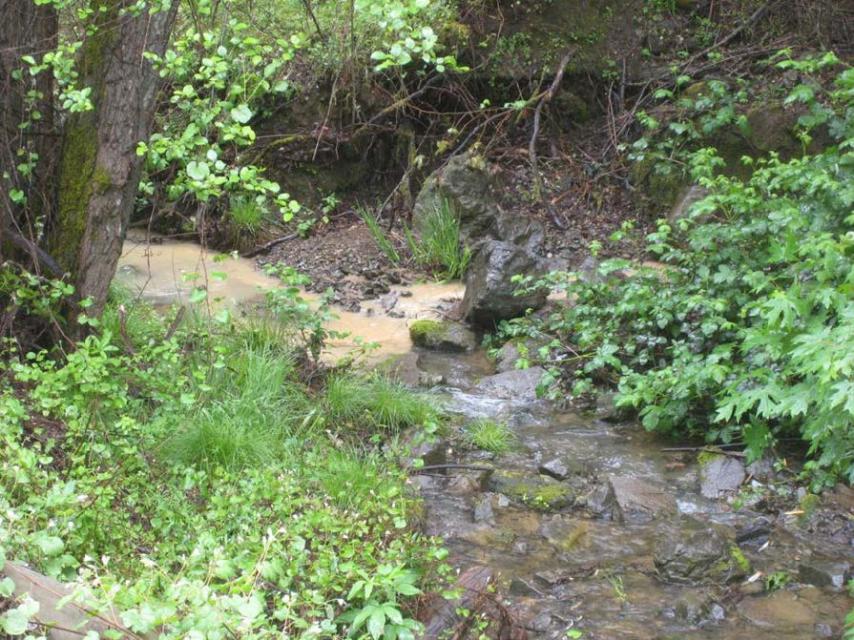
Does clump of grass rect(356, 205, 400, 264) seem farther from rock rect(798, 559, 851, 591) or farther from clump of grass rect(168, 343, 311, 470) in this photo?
rock rect(798, 559, 851, 591)

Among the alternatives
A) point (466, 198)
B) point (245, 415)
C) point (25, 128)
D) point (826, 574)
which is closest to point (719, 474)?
point (826, 574)

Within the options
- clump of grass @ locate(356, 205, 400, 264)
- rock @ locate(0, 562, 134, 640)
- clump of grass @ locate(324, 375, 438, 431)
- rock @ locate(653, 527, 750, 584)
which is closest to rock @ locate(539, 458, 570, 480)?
clump of grass @ locate(324, 375, 438, 431)

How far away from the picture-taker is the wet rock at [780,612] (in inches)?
165

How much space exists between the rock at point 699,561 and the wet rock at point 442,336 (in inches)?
135

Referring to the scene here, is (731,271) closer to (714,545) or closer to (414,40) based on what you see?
(714,545)

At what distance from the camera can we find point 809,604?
4340mm

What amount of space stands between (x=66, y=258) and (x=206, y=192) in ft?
4.27

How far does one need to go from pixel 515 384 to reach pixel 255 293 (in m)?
3.17

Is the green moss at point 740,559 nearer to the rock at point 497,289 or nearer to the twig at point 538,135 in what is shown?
the rock at point 497,289

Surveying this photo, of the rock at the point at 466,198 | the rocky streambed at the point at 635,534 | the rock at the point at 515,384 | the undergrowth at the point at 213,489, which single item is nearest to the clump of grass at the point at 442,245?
the rock at the point at 466,198

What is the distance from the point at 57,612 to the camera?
8.59 feet

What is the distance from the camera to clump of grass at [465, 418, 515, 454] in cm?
604

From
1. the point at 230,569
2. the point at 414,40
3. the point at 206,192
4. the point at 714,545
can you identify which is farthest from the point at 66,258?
the point at 714,545

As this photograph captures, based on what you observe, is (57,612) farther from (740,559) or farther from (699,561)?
(740,559)
